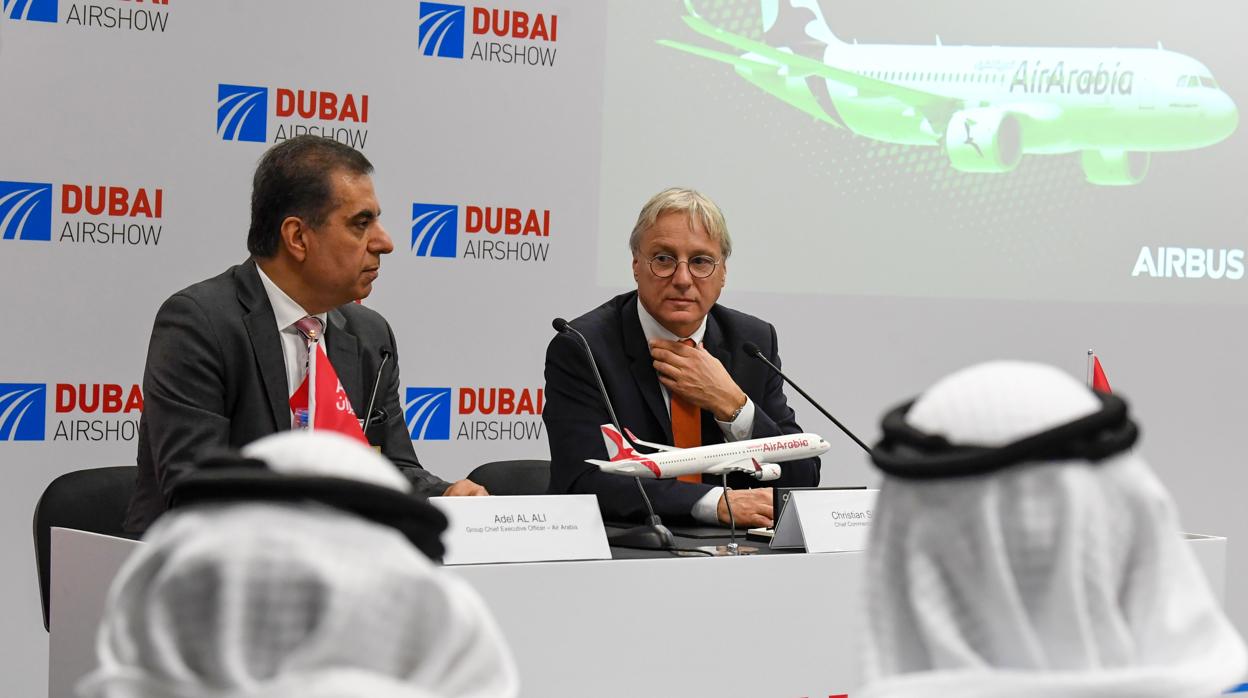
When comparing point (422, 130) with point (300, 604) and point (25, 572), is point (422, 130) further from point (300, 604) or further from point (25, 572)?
point (300, 604)

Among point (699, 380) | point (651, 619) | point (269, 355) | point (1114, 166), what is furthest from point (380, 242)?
point (1114, 166)

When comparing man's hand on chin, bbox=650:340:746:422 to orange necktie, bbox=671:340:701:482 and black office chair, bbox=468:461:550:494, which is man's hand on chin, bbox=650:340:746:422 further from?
black office chair, bbox=468:461:550:494

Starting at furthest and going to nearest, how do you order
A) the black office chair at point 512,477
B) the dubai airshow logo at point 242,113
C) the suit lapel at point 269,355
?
1. the dubai airshow logo at point 242,113
2. the black office chair at point 512,477
3. the suit lapel at point 269,355

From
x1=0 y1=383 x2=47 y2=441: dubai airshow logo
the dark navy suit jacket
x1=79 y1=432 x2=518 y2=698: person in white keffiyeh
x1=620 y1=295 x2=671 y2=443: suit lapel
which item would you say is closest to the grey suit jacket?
the dark navy suit jacket

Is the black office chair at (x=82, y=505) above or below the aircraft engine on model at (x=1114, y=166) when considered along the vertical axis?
below

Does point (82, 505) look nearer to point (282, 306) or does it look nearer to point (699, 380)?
point (282, 306)

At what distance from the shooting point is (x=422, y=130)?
473 centimetres

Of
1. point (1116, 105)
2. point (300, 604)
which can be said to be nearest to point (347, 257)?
point (300, 604)

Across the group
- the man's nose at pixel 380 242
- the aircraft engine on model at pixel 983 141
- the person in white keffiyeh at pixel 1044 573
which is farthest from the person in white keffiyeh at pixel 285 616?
the aircraft engine on model at pixel 983 141

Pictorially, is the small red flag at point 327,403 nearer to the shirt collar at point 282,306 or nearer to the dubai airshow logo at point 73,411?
the shirt collar at point 282,306

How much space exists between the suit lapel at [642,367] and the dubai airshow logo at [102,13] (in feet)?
6.00

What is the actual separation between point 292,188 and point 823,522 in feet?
4.54

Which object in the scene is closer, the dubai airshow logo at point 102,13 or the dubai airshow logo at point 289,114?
the dubai airshow logo at point 102,13

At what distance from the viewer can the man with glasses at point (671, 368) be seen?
133 inches
